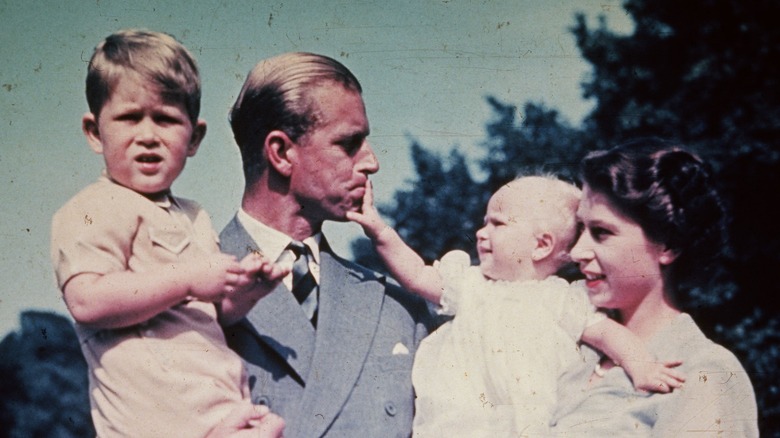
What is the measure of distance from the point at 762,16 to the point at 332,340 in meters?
4.23

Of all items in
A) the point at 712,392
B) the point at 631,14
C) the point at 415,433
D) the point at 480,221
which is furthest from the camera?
the point at 631,14

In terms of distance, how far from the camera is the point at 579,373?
2.95 metres

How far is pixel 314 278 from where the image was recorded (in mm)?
3219

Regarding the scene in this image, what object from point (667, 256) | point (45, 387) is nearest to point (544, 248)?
point (667, 256)

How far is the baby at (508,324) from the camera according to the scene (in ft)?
9.34

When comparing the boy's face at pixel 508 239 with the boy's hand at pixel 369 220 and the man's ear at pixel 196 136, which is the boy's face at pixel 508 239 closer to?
the boy's hand at pixel 369 220

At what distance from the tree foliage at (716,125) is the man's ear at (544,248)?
2.12 meters

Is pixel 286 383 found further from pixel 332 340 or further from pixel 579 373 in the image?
pixel 579 373

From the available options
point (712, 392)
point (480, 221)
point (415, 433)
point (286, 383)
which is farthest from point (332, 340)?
point (480, 221)

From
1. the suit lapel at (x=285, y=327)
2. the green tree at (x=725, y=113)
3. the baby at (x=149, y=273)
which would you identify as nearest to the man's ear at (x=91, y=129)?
the baby at (x=149, y=273)

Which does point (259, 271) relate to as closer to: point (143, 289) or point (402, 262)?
point (143, 289)

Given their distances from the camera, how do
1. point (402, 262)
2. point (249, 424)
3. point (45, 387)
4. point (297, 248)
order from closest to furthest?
point (249, 424), point (402, 262), point (297, 248), point (45, 387)

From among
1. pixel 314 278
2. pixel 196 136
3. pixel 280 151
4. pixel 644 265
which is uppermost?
pixel 196 136

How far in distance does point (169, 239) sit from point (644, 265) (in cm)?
160
